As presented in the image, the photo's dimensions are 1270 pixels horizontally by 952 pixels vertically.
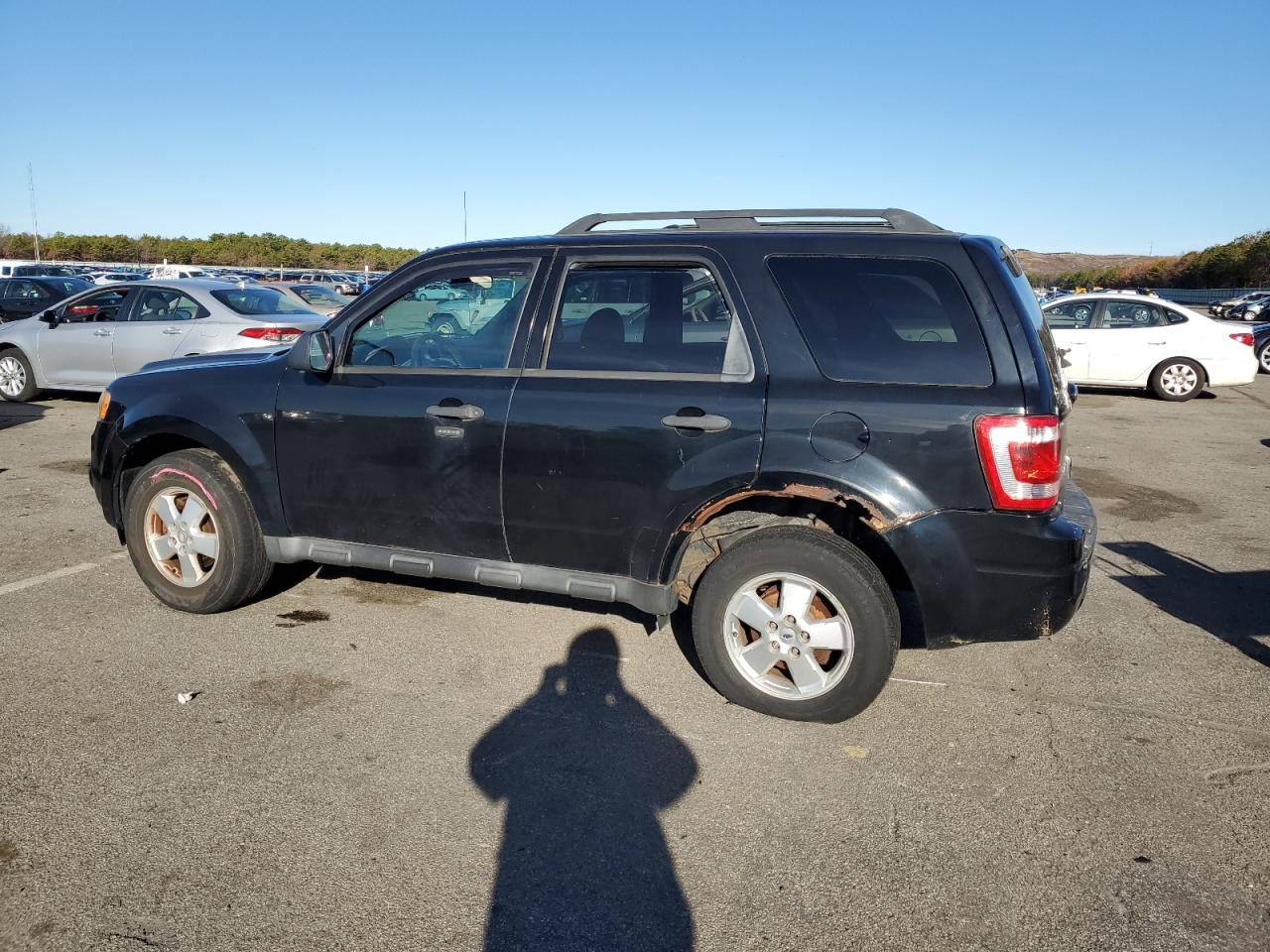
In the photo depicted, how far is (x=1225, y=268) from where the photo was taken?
6072 cm

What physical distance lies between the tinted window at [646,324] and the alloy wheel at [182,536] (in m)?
2.07

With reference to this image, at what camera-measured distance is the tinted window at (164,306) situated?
11094 millimetres

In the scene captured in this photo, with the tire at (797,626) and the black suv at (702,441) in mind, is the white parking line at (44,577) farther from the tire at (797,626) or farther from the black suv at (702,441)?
the tire at (797,626)

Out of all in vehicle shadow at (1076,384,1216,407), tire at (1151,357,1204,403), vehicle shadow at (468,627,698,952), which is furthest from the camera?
vehicle shadow at (1076,384,1216,407)

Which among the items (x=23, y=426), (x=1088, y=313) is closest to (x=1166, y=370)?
(x=1088, y=313)

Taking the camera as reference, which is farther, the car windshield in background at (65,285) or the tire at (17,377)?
the car windshield in background at (65,285)

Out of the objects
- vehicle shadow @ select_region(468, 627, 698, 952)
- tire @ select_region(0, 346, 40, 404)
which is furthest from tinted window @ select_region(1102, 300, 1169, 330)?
tire @ select_region(0, 346, 40, 404)

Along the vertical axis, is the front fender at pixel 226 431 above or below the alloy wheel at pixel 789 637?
above

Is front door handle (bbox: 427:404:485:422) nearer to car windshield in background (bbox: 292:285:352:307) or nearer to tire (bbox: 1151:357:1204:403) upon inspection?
car windshield in background (bbox: 292:285:352:307)

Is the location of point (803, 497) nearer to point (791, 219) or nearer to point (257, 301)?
point (791, 219)

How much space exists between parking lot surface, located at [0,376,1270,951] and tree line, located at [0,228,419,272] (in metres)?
70.7

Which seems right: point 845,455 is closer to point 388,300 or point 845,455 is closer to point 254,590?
point 388,300

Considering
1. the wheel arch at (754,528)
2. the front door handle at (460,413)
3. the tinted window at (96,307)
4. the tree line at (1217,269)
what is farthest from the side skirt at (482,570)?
the tree line at (1217,269)

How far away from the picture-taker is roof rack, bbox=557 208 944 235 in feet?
12.8
